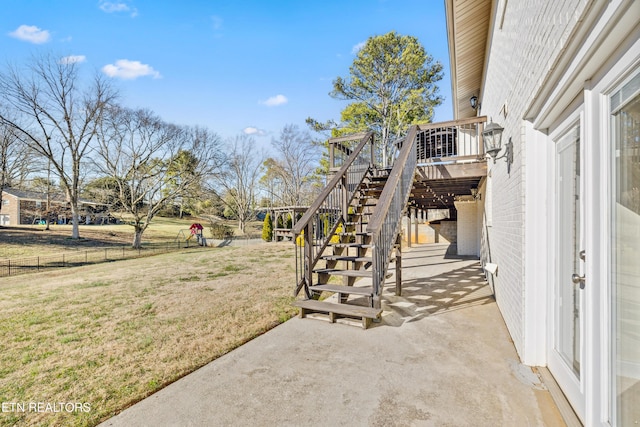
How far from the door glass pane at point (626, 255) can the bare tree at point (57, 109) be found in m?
22.1

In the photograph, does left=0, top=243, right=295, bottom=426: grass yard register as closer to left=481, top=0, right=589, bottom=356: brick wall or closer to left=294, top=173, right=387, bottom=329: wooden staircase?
left=294, top=173, right=387, bottom=329: wooden staircase

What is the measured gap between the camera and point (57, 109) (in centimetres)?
1706

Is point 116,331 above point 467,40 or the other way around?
the other way around

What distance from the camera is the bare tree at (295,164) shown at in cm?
2634

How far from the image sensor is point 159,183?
789 inches

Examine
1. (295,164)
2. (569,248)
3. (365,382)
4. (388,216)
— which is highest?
(295,164)

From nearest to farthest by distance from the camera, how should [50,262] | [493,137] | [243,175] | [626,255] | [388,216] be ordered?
[626,255]
[493,137]
[388,216]
[50,262]
[243,175]

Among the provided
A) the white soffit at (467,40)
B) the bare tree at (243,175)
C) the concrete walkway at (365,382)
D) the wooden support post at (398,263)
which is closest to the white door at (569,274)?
the concrete walkway at (365,382)

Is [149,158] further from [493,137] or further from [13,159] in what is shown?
[493,137]

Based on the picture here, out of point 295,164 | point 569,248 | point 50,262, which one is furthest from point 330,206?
point 295,164

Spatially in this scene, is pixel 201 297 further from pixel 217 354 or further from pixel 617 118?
pixel 617 118

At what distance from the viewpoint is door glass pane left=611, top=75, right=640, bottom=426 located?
4.43 ft

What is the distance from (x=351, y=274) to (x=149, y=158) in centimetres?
1937

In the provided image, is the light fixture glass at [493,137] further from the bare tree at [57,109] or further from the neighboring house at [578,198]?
the bare tree at [57,109]
